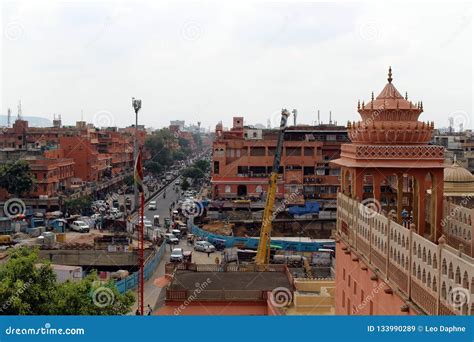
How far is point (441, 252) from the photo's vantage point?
7789 mm

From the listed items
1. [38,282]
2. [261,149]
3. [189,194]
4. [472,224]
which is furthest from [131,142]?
[472,224]

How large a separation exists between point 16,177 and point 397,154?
→ 39.2 meters

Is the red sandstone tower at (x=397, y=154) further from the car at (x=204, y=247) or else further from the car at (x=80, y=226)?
the car at (x=80, y=226)

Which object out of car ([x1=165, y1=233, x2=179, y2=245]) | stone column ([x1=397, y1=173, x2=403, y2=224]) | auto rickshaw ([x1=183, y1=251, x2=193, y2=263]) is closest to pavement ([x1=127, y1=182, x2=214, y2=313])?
car ([x1=165, y1=233, x2=179, y2=245])

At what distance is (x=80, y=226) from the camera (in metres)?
44.0

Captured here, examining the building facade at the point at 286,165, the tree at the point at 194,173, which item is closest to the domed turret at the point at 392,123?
the building facade at the point at 286,165

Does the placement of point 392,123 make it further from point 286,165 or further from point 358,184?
point 286,165

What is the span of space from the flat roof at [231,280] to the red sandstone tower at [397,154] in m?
9.48

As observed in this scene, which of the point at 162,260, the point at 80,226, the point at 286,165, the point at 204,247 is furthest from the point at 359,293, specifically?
the point at 286,165

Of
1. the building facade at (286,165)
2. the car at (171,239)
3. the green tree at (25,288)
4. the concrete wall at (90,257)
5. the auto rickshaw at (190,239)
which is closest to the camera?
the green tree at (25,288)

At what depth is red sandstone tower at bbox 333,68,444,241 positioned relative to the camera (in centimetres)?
1262

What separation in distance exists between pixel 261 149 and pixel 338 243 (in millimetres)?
39933

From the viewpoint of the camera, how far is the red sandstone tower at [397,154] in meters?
12.6

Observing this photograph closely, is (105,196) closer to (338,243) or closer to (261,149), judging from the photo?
(261,149)
